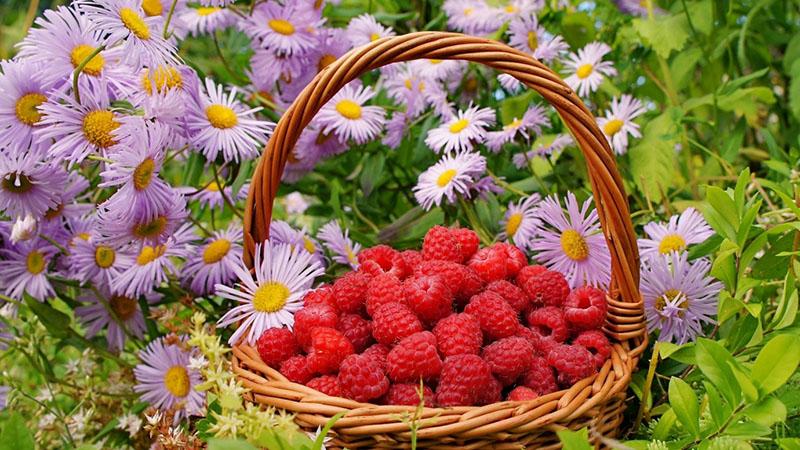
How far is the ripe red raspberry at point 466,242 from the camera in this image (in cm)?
107

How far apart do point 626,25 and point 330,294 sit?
37.6 inches

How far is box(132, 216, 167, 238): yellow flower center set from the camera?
44.7 inches

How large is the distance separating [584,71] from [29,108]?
843 mm

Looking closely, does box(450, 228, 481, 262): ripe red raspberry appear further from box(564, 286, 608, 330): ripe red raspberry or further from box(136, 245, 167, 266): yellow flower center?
box(136, 245, 167, 266): yellow flower center

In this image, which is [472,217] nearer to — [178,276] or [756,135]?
[178,276]

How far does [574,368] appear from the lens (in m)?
0.91

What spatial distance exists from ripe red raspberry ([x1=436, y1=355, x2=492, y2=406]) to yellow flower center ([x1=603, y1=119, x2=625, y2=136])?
0.67m

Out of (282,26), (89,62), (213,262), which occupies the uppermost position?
(282,26)

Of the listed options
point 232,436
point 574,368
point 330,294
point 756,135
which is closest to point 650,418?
point 574,368

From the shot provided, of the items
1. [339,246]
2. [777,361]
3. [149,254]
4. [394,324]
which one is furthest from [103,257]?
[777,361]

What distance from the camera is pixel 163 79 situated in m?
1.13

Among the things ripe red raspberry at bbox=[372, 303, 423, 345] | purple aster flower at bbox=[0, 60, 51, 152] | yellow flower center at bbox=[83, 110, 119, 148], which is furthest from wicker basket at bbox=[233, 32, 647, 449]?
purple aster flower at bbox=[0, 60, 51, 152]

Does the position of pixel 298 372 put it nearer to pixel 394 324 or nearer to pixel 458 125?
pixel 394 324

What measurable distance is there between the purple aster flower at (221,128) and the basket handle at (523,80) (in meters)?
0.21
